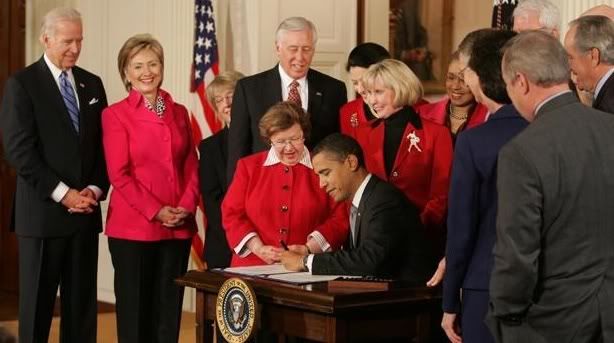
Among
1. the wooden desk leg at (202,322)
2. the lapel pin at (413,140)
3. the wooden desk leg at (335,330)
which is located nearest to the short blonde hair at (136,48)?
the lapel pin at (413,140)

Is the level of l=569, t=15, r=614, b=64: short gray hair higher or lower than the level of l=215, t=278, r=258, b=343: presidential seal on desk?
higher

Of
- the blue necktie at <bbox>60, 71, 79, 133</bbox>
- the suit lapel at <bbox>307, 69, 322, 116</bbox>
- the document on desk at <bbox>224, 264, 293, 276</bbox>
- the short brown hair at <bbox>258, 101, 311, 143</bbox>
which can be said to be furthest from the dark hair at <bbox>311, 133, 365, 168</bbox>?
the blue necktie at <bbox>60, 71, 79, 133</bbox>

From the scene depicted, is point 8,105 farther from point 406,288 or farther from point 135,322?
point 406,288

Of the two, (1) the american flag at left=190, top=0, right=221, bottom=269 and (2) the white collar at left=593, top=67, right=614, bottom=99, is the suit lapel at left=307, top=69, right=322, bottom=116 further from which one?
(1) the american flag at left=190, top=0, right=221, bottom=269

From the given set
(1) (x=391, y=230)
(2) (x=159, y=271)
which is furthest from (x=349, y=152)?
(2) (x=159, y=271)

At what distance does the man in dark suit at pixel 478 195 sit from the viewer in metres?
3.84

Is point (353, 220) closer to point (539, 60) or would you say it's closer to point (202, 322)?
point (202, 322)

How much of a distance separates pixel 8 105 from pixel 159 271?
3.84ft

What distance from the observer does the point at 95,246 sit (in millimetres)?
6227

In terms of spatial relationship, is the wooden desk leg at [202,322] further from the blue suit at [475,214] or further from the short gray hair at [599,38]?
the short gray hair at [599,38]

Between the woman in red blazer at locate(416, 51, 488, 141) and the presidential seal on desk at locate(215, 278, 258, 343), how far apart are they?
5.02ft

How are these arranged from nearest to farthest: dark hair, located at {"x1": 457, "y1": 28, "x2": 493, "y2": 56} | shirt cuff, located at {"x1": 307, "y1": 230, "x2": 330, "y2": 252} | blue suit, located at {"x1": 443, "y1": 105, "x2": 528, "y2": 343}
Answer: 1. blue suit, located at {"x1": 443, "y1": 105, "x2": 528, "y2": 343}
2. dark hair, located at {"x1": 457, "y1": 28, "x2": 493, "y2": 56}
3. shirt cuff, located at {"x1": 307, "y1": 230, "x2": 330, "y2": 252}

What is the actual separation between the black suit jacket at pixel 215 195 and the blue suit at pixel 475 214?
2468 millimetres

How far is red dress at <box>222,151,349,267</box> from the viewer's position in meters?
5.26
